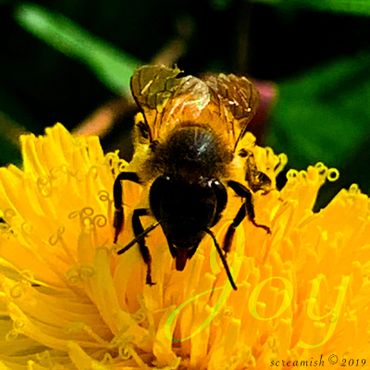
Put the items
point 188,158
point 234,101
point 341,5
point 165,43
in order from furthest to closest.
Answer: point 165,43, point 341,5, point 234,101, point 188,158

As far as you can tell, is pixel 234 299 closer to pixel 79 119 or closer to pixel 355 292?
pixel 355 292

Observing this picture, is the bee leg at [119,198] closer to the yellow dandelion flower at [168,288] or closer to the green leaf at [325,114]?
the yellow dandelion flower at [168,288]

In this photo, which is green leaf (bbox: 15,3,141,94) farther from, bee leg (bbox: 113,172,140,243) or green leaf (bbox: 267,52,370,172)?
bee leg (bbox: 113,172,140,243)

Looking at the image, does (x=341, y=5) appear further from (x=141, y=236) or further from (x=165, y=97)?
(x=141, y=236)

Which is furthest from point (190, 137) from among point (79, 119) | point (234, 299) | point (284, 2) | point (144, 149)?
point (79, 119)

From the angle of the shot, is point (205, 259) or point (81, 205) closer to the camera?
point (205, 259)

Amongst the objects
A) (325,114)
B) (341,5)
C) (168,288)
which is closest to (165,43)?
(325,114)
